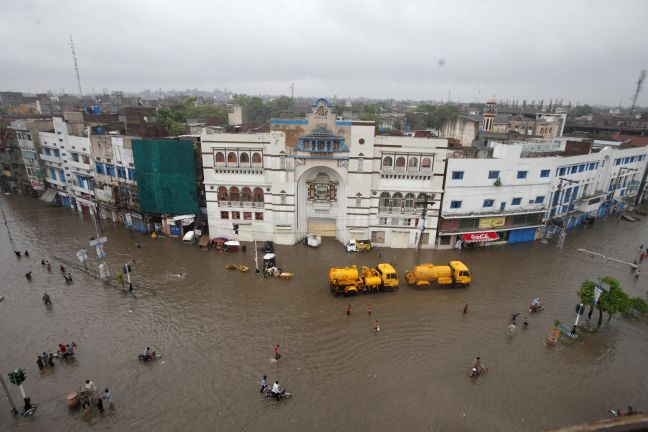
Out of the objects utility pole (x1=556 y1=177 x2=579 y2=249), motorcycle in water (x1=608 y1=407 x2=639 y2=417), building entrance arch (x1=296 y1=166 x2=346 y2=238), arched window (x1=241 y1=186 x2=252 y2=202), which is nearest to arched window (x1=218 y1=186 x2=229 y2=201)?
arched window (x1=241 y1=186 x2=252 y2=202)

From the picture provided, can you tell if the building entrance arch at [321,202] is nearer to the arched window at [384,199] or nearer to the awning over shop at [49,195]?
the arched window at [384,199]

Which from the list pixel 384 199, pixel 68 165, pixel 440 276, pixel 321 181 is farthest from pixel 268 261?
pixel 68 165

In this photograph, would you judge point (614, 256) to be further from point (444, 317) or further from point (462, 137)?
point (462, 137)

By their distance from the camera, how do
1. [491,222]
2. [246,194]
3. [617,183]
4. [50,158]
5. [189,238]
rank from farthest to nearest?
[617,183] → [50,158] → [189,238] → [491,222] → [246,194]

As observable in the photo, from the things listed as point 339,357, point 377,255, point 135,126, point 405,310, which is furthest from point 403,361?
point 135,126

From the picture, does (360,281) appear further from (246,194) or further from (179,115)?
(179,115)

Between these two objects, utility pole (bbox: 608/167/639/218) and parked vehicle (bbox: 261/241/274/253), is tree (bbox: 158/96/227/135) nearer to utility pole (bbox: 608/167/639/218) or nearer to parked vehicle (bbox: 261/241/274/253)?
parked vehicle (bbox: 261/241/274/253)
